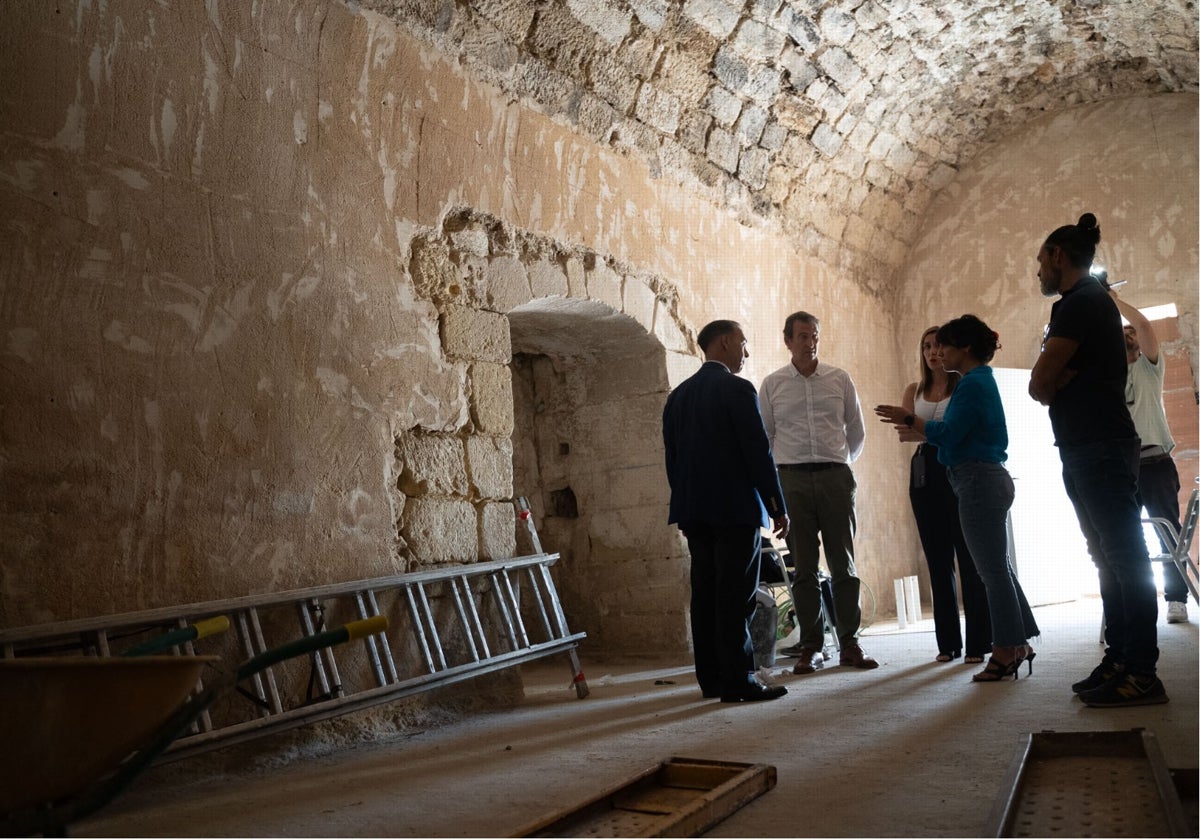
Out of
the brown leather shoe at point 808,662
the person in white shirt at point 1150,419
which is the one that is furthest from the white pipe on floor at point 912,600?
the brown leather shoe at point 808,662

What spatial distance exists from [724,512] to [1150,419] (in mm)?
2426

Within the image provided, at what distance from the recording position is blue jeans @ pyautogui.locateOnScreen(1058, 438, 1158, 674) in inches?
117

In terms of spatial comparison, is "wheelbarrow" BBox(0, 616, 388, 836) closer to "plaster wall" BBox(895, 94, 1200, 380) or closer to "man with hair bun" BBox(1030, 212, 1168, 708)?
"man with hair bun" BBox(1030, 212, 1168, 708)

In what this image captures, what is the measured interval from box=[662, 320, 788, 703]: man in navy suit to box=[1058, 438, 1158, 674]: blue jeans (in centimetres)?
110

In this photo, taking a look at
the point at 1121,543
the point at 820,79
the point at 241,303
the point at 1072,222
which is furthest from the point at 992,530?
the point at 1072,222

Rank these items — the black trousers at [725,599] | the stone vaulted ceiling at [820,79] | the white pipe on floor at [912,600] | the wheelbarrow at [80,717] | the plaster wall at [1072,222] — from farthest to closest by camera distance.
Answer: the plaster wall at [1072,222] → the white pipe on floor at [912,600] → the stone vaulted ceiling at [820,79] → the black trousers at [725,599] → the wheelbarrow at [80,717]

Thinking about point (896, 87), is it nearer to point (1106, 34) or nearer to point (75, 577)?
point (1106, 34)

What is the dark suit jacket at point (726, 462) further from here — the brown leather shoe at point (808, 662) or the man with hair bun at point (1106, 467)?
the man with hair bun at point (1106, 467)

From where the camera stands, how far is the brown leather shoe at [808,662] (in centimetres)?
441

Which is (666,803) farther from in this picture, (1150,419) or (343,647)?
(1150,419)

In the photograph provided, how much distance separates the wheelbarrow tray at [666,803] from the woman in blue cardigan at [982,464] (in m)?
1.69

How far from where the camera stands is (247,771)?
3.05 metres

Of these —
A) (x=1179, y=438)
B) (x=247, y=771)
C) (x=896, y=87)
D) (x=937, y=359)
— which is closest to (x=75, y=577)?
(x=247, y=771)

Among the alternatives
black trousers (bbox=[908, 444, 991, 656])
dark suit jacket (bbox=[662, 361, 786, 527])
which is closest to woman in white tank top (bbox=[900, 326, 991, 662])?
black trousers (bbox=[908, 444, 991, 656])
